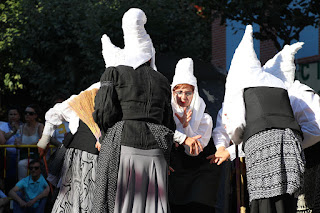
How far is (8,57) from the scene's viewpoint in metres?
18.7

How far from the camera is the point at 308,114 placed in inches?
222

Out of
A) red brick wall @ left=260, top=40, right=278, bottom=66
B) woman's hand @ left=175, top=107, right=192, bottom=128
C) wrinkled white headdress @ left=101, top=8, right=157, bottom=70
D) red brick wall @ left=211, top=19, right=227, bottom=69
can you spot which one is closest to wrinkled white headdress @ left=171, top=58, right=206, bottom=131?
woman's hand @ left=175, top=107, right=192, bottom=128

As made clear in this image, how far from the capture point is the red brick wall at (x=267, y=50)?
1659cm

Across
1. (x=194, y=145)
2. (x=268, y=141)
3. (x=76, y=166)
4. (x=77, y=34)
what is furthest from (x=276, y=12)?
(x=268, y=141)

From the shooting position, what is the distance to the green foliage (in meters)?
14.8

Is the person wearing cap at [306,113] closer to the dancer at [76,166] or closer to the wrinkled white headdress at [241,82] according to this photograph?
the wrinkled white headdress at [241,82]

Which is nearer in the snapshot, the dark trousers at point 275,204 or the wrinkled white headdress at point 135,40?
the dark trousers at point 275,204

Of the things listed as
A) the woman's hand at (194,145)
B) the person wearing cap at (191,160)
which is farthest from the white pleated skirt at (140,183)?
the person wearing cap at (191,160)

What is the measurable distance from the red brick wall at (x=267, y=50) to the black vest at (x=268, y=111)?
11.4 metres

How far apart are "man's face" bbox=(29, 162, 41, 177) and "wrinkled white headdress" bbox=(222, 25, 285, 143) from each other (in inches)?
Result: 176

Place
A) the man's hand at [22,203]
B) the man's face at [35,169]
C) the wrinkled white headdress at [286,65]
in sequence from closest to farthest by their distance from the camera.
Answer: the wrinkled white headdress at [286,65] → the man's hand at [22,203] → the man's face at [35,169]

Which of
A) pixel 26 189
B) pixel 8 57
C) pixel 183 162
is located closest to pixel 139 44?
pixel 183 162

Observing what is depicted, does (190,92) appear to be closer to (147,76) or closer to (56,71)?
(147,76)

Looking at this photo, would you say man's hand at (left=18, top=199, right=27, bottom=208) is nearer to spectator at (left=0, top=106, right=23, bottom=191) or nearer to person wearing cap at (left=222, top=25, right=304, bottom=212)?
→ spectator at (left=0, top=106, right=23, bottom=191)
